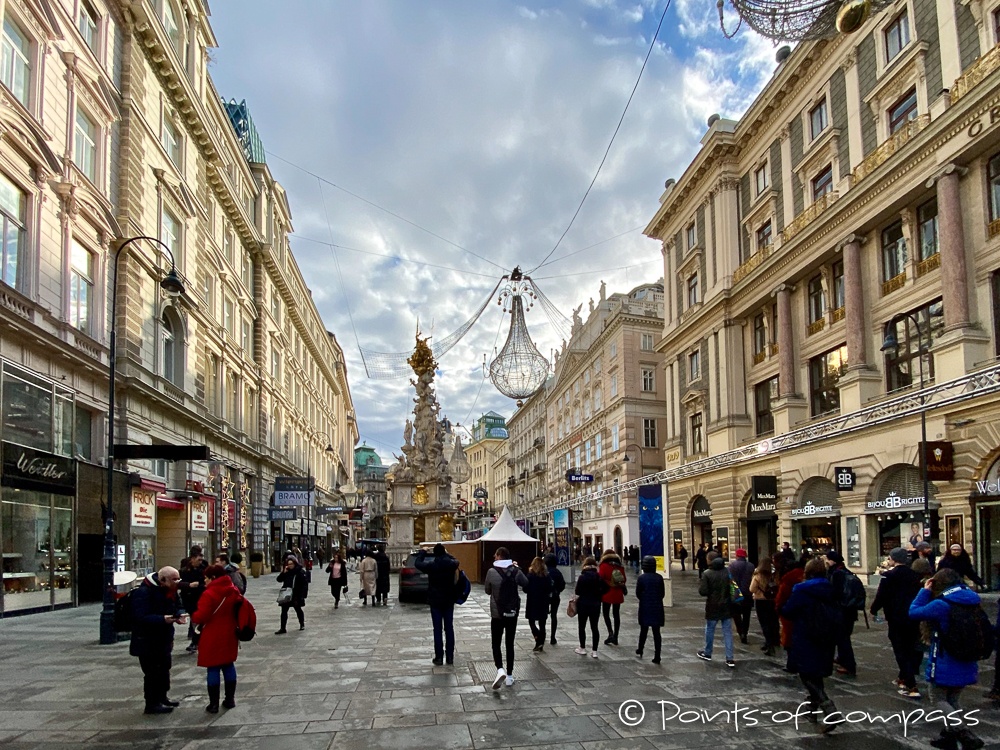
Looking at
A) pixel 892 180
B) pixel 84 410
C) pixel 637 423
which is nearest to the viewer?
pixel 84 410

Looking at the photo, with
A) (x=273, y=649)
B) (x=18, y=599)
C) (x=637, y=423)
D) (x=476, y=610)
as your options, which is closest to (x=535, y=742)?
(x=273, y=649)

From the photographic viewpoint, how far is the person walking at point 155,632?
8352mm

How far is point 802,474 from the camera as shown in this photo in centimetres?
2936

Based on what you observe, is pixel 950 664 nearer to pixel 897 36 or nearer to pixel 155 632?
pixel 155 632

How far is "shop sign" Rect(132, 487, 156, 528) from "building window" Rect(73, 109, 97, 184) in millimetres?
9735

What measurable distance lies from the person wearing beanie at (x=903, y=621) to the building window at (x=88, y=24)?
24.3m

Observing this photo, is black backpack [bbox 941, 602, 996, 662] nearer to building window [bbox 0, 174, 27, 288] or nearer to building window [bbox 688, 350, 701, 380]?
building window [bbox 0, 174, 27, 288]

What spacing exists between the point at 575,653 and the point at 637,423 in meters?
41.1

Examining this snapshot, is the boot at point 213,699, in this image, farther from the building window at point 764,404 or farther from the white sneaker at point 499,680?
the building window at point 764,404

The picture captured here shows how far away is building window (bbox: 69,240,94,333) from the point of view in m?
22.0

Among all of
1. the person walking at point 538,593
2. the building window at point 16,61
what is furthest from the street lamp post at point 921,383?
the building window at point 16,61

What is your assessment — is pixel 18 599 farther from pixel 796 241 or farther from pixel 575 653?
pixel 796 241

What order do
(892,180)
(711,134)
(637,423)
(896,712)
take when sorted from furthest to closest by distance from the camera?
(637,423), (711,134), (892,180), (896,712)

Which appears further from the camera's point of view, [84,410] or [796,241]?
[796,241]
